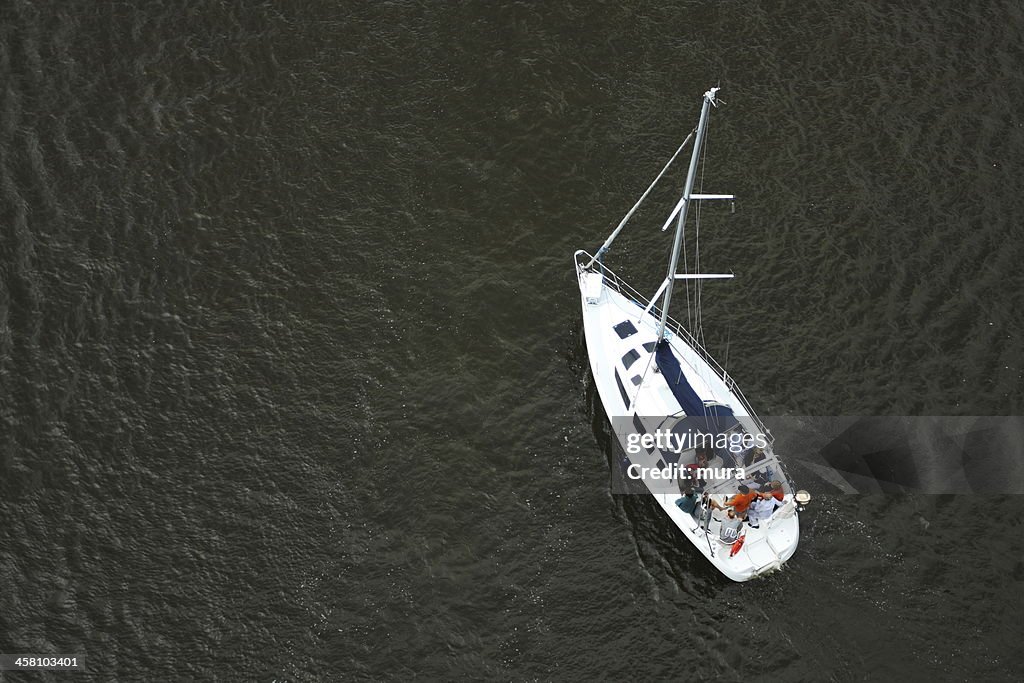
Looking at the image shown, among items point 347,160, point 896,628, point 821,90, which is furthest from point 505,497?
point 821,90

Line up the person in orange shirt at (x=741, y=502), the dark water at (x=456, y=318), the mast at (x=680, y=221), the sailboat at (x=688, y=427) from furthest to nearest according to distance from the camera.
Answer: the dark water at (x=456, y=318)
the sailboat at (x=688, y=427)
the person in orange shirt at (x=741, y=502)
the mast at (x=680, y=221)

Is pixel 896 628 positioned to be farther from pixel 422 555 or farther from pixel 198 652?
pixel 198 652

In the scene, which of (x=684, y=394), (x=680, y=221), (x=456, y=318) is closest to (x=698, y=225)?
(x=680, y=221)

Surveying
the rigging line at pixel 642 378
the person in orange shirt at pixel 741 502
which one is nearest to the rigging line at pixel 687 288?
the rigging line at pixel 642 378

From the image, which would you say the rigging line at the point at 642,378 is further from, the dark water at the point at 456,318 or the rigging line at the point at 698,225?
the rigging line at the point at 698,225

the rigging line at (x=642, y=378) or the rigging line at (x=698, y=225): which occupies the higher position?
the rigging line at (x=698, y=225)

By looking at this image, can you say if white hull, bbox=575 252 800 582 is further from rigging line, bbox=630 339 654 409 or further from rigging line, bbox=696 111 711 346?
rigging line, bbox=696 111 711 346

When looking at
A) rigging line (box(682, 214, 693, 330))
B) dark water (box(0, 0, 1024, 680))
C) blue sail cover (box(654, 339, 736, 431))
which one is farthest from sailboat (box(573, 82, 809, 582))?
dark water (box(0, 0, 1024, 680))
